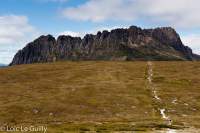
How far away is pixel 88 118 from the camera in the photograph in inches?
4151

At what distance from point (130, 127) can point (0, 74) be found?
118150 mm

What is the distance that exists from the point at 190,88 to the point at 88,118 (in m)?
60.3

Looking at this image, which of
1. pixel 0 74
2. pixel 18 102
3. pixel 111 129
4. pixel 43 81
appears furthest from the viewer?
pixel 0 74

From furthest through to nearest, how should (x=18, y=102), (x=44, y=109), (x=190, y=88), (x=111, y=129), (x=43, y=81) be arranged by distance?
(x=43, y=81), (x=190, y=88), (x=18, y=102), (x=44, y=109), (x=111, y=129)

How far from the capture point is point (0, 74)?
628ft

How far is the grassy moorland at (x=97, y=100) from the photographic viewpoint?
96.8 m

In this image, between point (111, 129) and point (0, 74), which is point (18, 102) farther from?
point (0, 74)

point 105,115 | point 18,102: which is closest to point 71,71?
point 18,102

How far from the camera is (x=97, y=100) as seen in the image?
5022 inches

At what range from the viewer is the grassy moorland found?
96812 millimetres

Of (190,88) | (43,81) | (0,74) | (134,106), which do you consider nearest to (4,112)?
(134,106)

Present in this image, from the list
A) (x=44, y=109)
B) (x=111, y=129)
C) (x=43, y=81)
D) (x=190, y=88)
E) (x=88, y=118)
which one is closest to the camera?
(x=111, y=129)

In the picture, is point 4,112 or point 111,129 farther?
point 4,112

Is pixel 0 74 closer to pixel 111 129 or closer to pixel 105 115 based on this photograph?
pixel 105 115
